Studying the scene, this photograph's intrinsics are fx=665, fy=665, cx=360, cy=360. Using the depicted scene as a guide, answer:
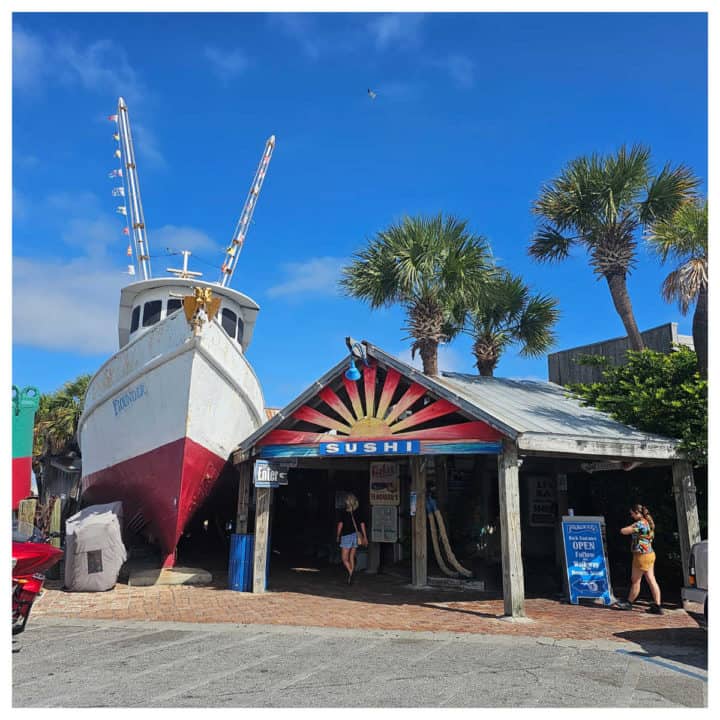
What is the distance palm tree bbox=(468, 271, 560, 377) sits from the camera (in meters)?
17.0

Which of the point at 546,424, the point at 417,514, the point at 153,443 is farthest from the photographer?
the point at 153,443

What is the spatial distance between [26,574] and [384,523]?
816 centimetres

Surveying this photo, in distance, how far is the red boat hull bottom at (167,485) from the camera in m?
12.7

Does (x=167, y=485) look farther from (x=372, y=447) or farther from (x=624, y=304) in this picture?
(x=624, y=304)

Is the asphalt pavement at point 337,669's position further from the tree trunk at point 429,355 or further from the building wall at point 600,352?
the building wall at point 600,352

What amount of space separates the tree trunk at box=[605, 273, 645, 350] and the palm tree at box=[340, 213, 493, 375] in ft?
9.19

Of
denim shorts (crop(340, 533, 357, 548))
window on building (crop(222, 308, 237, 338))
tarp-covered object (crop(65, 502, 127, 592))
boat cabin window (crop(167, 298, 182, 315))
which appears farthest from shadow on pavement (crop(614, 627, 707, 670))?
boat cabin window (crop(167, 298, 182, 315))

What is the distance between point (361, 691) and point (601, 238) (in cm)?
1218

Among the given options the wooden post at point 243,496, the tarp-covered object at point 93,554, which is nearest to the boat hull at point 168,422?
the wooden post at point 243,496

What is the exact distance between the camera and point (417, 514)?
11703mm

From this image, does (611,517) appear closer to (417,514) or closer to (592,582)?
(592,582)

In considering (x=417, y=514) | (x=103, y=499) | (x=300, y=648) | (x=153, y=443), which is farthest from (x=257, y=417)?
(x=300, y=648)

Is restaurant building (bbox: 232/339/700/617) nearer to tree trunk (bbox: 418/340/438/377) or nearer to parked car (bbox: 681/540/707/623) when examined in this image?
tree trunk (bbox: 418/340/438/377)

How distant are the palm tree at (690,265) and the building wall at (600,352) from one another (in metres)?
4.02
